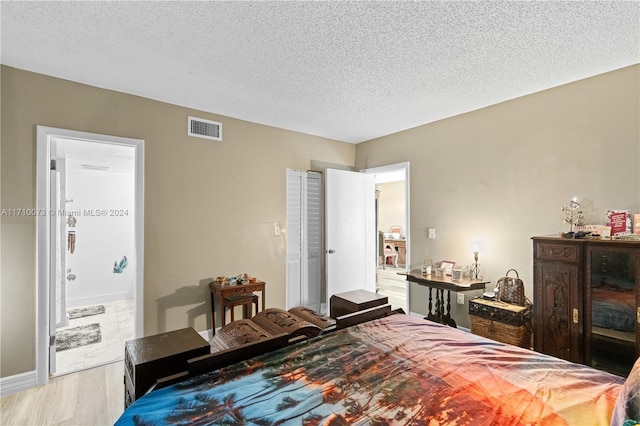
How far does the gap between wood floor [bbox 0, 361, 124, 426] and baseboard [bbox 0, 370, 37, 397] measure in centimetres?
4

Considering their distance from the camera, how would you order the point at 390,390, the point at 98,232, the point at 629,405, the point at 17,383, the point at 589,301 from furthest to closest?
the point at 98,232
the point at 17,383
the point at 589,301
the point at 390,390
the point at 629,405

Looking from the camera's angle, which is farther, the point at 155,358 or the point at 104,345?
the point at 104,345

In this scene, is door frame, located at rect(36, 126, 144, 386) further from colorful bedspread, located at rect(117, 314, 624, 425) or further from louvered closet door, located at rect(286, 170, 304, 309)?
louvered closet door, located at rect(286, 170, 304, 309)

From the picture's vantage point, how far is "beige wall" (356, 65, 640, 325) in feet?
7.98

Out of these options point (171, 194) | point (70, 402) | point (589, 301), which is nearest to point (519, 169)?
point (589, 301)

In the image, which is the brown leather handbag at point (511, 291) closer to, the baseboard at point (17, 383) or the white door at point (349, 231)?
the white door at point (349, 231)

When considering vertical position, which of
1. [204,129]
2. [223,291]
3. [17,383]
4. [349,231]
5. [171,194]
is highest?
[204,129]

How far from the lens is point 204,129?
3.36 meters

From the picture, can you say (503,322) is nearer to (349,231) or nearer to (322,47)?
(349,231)

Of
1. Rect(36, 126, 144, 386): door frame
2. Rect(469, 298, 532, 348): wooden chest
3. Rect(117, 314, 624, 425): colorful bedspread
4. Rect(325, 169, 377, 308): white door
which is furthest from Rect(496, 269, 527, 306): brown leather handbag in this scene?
Rect(36, 126, 144, 386): door frame

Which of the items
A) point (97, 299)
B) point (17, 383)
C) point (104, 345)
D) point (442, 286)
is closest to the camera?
point (17, 383)

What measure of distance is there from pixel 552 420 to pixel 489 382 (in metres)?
0.26

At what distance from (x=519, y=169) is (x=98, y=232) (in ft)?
20.4

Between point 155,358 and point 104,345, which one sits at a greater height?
point 155,358
